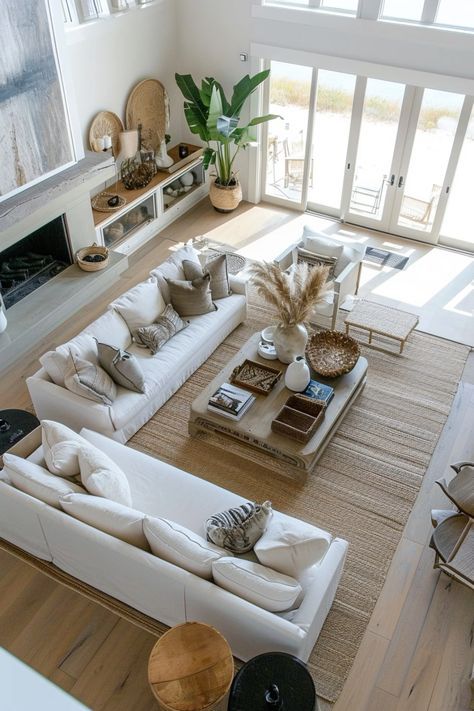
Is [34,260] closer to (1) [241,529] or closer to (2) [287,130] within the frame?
(2) [287,130]

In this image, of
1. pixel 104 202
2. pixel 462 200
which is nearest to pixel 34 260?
pixel 104 202

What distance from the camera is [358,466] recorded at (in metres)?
5.04

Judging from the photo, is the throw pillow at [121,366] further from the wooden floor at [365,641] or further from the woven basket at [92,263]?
the woven basket at [92,263]

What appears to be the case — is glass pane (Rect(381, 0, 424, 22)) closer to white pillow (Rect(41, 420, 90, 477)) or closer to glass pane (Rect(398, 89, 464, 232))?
glass pane (Rect(398, 89, 464, 232))

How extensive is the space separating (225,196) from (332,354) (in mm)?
3734

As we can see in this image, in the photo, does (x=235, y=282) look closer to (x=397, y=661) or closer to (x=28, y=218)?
(x=28, y=218)

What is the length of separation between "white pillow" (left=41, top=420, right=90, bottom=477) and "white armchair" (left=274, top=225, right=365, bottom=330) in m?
2.96

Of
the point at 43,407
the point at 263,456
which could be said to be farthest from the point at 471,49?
the point at 43,407

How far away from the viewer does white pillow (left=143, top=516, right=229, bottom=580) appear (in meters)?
3.57

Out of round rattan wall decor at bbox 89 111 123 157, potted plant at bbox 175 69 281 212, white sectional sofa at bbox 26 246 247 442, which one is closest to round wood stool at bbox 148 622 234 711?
white sectional sofa at bbox 26 246 247 442

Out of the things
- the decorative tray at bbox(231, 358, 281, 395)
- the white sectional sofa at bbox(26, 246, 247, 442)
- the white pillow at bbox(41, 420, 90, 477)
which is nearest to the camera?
the white pillow at bbox(41, 420, 90, 477)

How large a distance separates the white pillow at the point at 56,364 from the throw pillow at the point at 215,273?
1.67 meters

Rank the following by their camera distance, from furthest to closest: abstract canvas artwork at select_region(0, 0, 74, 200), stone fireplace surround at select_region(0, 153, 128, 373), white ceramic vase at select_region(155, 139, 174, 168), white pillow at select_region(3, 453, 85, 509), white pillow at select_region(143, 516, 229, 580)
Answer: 1. white ceramic vase at select_region(155, 139, 174, 168)
2. stone fireplace surround at select_region(0, 153, 128, 373)
3. abstract canvas artwork at select_region(0, 0, 74, 200)
4. white pillow at select_region(3, 453, 85, 509)
5. white pillow at select_region(143, 516, 229, 580)

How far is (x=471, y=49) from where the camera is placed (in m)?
6.27
